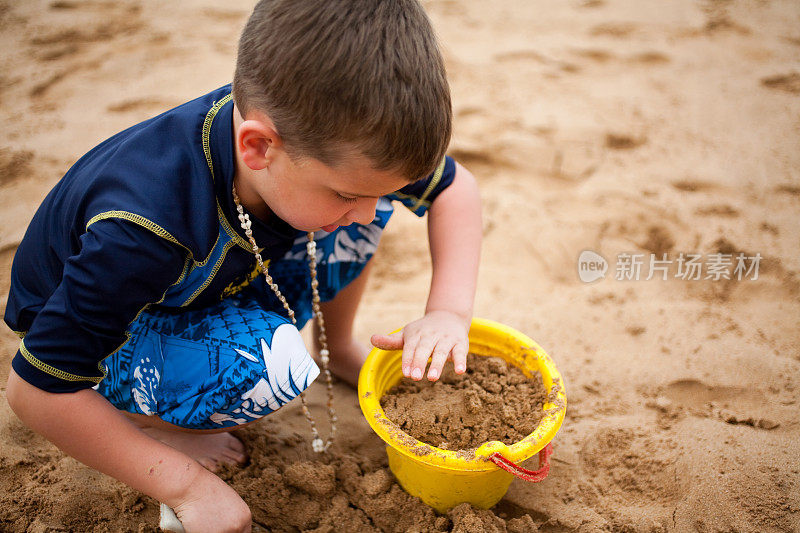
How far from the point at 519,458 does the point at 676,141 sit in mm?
1919

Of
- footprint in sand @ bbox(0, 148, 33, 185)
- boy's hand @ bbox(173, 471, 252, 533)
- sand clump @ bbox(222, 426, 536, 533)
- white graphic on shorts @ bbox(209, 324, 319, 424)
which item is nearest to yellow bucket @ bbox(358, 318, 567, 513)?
sand clump @ bbox(222, 426, 536, 533)

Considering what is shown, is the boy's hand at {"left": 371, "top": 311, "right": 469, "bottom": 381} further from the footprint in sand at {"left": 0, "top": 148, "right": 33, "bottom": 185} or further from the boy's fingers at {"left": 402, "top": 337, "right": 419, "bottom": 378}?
the footprint in sand at {"left": 0, "top": 148, "right": 33, "bottom": 185}

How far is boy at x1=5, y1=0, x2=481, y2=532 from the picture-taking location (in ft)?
3.18

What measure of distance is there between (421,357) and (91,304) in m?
0.60

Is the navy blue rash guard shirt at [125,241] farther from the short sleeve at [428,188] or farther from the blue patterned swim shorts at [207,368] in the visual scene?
the short sleeve at [428,188]

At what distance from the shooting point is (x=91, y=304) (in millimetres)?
971

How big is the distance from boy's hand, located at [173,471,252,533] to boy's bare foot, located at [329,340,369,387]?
59cm

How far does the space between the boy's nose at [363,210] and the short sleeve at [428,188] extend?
0.89 ft

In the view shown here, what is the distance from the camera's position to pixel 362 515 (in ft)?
4.43

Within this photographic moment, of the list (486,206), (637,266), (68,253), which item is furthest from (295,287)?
(637,266)

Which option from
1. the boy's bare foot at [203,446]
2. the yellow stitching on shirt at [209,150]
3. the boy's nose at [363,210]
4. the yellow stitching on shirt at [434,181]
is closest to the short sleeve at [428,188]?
the yellow stitching on shirt at [434,181]

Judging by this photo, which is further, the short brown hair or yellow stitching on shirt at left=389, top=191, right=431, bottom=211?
yellow stitching on shirt at left=389, top=191, right=431, bottom=211

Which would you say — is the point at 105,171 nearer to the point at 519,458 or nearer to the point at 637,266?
the point at 519,458

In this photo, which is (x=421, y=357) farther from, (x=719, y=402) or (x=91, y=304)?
(x=719, y=402)
